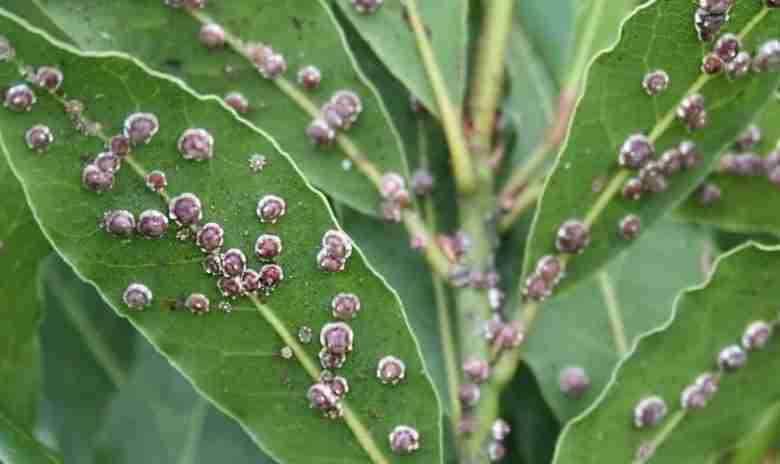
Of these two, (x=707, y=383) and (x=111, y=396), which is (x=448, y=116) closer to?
(x=707, y=383)

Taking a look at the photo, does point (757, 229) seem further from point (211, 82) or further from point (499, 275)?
point (211, 82)

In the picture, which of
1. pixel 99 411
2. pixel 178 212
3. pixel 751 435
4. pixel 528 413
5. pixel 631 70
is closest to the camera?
pixel 178 212

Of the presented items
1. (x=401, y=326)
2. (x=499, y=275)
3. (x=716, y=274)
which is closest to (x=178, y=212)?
(x=401, y=326)

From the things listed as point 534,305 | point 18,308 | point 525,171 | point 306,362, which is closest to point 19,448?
point 18,308

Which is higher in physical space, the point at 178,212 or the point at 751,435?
the point at 178,212

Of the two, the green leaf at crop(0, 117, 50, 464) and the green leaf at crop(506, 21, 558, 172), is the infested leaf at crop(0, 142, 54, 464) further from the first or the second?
the green leaf at crop(506, 21, 558, 172)

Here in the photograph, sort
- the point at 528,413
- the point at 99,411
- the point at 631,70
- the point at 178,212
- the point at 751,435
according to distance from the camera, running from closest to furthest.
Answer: the point at 178,212 → the point at 631,70 → the point at 751,435 → the point at 528,413 → the point at 99,411

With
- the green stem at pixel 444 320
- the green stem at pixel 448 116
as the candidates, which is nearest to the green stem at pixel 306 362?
the green stem at pixel 444 320
